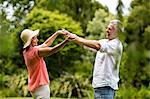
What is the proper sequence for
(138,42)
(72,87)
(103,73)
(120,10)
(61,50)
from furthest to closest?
(61,50), (72,87), (103,73), (120,10), (138,42)

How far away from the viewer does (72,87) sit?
12.8m

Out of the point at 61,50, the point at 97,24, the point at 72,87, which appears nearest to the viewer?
the point at 72,87

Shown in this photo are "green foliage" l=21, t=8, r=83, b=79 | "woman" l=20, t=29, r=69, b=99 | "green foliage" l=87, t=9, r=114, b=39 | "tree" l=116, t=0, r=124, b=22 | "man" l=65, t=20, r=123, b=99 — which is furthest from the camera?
"green foliage" l=87, t=9, r=114, b=39

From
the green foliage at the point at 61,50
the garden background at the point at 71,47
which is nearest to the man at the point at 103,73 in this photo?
the garden background at the point at 71,47

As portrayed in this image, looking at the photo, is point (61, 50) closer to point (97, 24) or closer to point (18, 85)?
point (18, 85)

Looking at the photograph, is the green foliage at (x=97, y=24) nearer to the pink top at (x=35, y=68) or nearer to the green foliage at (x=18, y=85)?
the green foliage at (x=18, y=85)

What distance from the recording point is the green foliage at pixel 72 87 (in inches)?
504

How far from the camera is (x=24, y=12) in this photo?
2.55 meters

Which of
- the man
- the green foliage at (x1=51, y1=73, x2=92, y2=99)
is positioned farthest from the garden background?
the man

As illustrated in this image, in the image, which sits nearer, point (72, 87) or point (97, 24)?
point (72, 87)

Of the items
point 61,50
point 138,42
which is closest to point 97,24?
point 61,50

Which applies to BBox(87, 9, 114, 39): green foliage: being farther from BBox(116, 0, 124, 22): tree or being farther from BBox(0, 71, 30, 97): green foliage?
BBox(116, 0, 124, 22): tree

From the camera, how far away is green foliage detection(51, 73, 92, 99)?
12789 mm

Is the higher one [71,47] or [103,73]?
[103,73]
